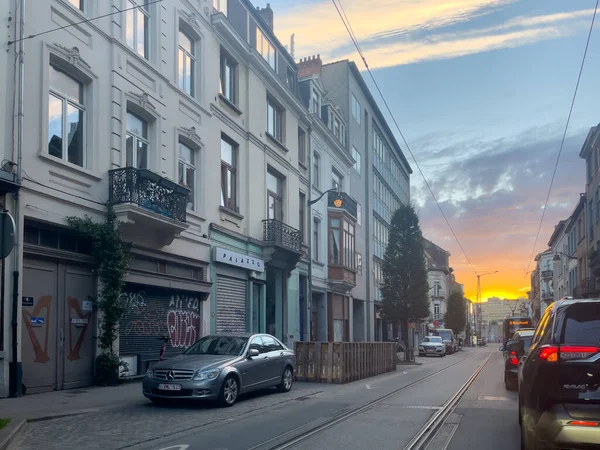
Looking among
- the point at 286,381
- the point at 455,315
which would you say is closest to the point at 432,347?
the point at 286,381

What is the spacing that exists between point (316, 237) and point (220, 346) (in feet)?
66.9

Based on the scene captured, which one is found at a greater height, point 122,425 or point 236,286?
point 236,286

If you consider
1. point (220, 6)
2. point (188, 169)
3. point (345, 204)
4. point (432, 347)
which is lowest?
point (432, 347)

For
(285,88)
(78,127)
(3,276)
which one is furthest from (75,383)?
(285,88)

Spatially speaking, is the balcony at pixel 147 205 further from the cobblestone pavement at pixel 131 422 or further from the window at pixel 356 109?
the window at pixel 356 109

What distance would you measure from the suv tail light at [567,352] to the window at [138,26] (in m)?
14.4

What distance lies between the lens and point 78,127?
15.7 metres

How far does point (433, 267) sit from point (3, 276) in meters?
97.3

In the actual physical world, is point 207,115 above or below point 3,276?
above

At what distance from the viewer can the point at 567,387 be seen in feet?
19.6

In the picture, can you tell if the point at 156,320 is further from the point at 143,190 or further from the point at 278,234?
the point at 278,234

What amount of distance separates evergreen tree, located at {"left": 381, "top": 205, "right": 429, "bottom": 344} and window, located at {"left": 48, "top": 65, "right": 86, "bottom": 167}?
29.4 metres

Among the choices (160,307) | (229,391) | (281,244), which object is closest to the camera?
(229,391)

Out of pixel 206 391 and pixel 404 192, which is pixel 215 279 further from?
pixel 404 192
